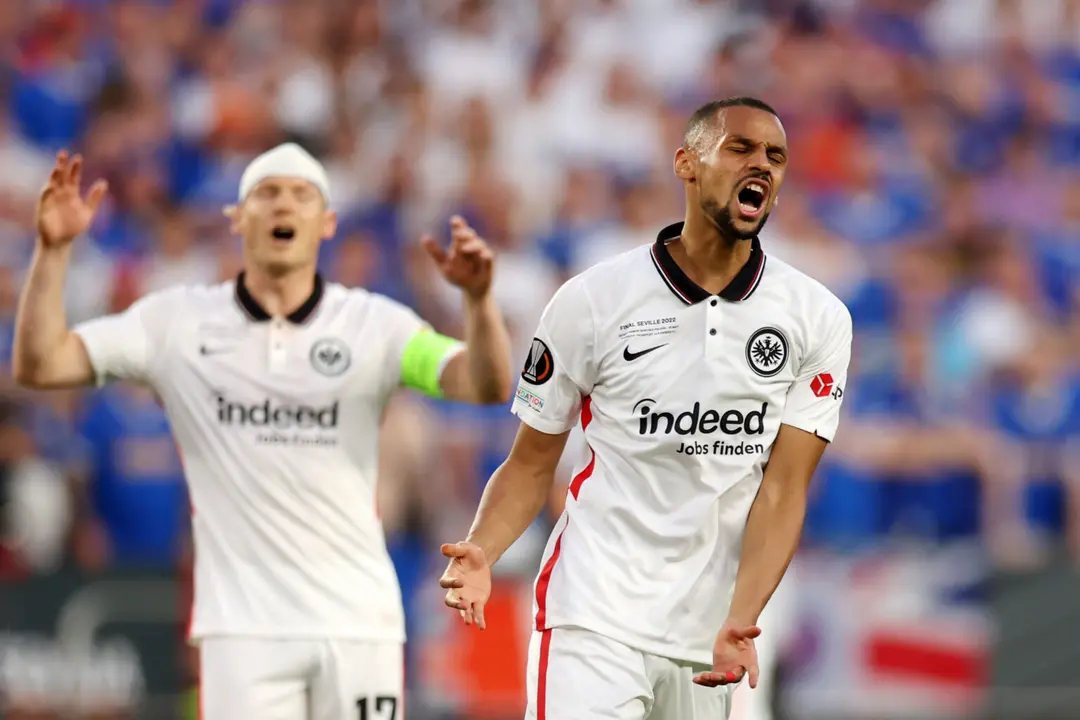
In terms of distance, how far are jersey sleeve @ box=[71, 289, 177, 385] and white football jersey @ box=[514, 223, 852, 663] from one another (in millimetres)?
1949

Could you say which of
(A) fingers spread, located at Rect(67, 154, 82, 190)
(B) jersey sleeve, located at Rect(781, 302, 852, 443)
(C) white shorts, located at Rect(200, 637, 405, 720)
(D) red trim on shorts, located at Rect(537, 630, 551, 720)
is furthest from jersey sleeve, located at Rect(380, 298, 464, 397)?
(B) jersey sleeve, located at Rect(781, 302, 852, 443)

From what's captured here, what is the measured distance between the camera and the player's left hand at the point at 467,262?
5852 millimetres

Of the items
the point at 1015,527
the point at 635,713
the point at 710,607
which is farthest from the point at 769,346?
the point at 1015,527

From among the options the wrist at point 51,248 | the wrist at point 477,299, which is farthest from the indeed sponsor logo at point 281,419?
the wrist at point 51,248

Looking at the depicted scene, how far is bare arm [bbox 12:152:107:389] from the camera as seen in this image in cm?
636

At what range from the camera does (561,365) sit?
514 centimetres

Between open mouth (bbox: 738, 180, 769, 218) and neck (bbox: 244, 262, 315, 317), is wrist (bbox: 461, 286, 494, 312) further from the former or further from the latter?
open mouth (bbox: 738, 180, 769, 218)

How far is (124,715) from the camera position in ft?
34.7

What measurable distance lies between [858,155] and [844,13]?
1.68 m

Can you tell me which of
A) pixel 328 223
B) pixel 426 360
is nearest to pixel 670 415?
pixel 426 360

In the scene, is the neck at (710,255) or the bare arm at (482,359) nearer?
the neck at (710,255)

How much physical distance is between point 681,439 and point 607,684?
689 mm

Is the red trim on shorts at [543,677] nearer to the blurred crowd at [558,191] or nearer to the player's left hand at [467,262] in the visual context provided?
the player's left hand at [467,262]

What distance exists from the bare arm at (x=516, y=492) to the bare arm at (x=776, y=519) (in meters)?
0.60
